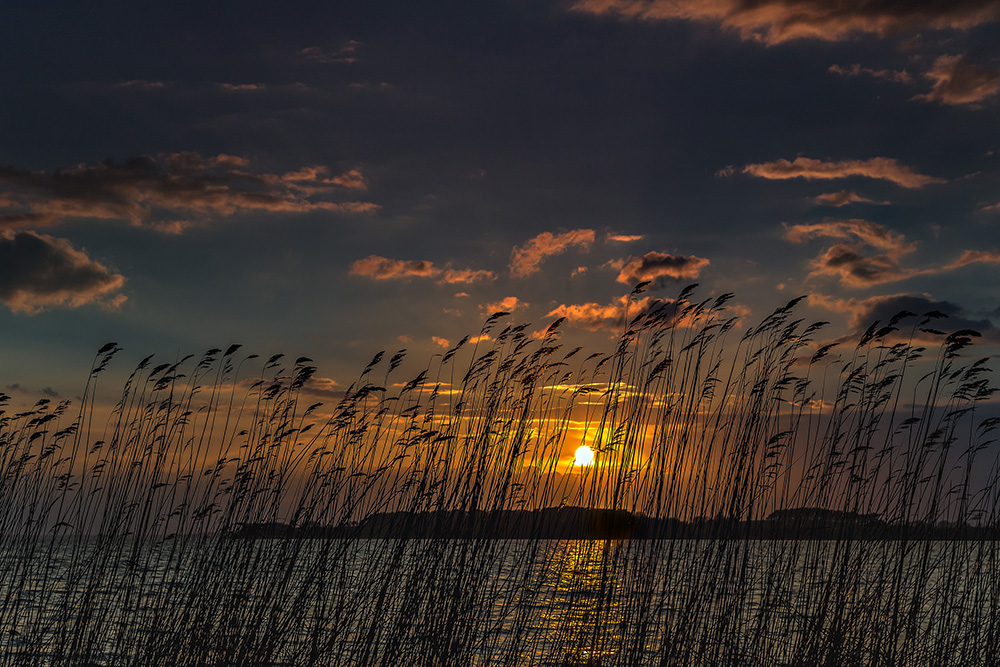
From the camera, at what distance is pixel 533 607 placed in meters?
4.49

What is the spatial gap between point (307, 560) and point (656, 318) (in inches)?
123

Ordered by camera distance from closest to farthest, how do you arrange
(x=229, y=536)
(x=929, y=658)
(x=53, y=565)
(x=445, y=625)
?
1. (x=445, y=625)
2. (x=929, y=658)
3. (x=229, y=536)
4. (x=53, y=565)

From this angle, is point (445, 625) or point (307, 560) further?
point (307, 560)

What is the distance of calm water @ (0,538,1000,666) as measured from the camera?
14.7 ft

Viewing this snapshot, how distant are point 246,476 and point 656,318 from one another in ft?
11.5

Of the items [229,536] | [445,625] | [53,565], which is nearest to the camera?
[445,625]

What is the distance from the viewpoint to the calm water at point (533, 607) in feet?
14.7

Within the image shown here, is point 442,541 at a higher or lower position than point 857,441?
lower

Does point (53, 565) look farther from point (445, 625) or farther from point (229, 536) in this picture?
point (445, 625)

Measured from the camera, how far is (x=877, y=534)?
4.98 m

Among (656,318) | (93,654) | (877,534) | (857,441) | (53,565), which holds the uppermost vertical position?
(656,318)

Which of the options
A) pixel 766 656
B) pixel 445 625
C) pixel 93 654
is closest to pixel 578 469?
pixel 445 625

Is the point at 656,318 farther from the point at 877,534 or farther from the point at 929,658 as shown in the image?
the point at 929,658

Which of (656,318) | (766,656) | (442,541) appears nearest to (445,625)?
(442,541)
